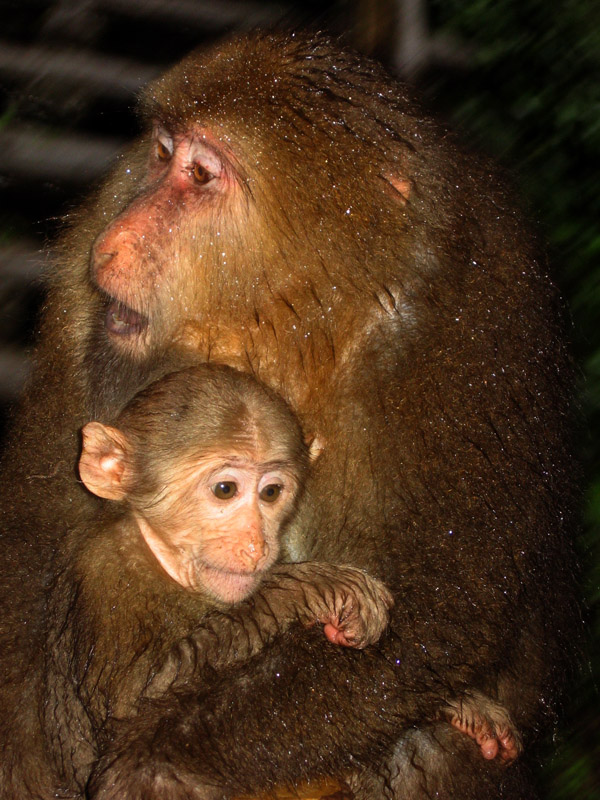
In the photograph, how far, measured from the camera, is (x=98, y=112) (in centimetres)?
493

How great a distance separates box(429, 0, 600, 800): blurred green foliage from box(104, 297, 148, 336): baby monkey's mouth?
8.06 feet

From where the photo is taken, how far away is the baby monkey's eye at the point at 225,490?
2.73 m

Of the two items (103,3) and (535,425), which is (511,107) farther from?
(535,425)

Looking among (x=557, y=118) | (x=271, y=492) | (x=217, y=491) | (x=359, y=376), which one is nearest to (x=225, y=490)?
(x=217, y=491)

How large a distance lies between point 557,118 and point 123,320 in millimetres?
3130

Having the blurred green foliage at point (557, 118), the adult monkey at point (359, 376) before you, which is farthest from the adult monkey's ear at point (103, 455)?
the blurred green foliage at point (557, 118)

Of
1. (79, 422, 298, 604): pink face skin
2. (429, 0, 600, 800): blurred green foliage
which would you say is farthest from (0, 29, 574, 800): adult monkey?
(429, 0, 600, 800): blurred green foliage

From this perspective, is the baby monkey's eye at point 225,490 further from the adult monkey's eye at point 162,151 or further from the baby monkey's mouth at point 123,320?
the adult monkey's eye at point 162,151

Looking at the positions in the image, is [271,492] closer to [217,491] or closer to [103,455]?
[217,491]

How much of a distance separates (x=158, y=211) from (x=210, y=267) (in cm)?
19

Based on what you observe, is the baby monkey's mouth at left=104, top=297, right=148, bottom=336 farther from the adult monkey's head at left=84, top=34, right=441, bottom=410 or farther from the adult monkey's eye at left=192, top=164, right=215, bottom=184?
the adult monkey's eye at left=192, top=164, right=215, bottom=184

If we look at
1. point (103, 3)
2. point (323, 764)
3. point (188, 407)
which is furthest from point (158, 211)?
point (103, 3)

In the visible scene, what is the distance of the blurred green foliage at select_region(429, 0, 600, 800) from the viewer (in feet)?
15.6

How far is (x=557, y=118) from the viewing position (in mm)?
5148
